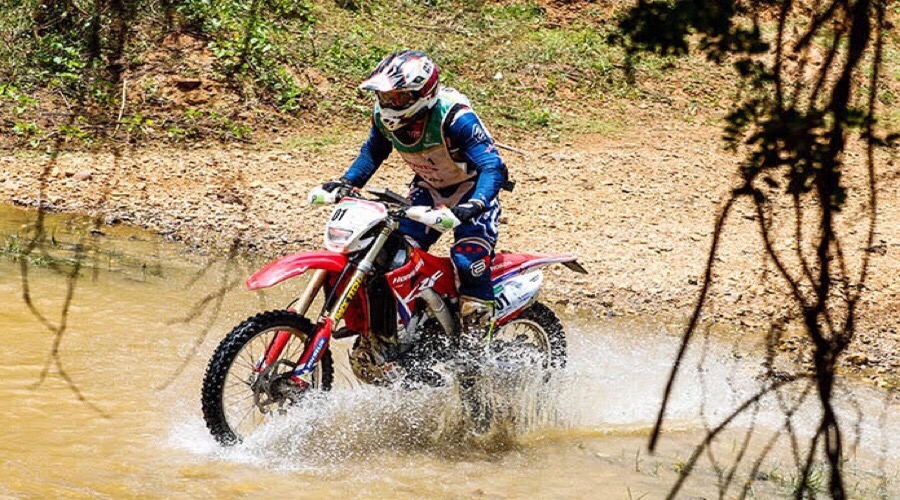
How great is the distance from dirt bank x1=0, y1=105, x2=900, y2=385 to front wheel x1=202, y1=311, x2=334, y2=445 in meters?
4.35

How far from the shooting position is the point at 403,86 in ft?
17.6

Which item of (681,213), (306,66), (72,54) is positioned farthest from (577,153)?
(72,54)

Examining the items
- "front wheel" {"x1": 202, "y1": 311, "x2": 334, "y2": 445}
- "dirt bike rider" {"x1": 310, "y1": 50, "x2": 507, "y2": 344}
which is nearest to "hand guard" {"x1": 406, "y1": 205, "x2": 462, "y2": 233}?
"dirt bike rider" {"x1": 310, "y1": 50, "x2": 507, "y2": 344}

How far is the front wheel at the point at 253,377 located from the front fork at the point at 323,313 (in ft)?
0.12

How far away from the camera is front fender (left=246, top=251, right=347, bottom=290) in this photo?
16.4 ft

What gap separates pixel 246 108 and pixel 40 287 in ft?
18.0

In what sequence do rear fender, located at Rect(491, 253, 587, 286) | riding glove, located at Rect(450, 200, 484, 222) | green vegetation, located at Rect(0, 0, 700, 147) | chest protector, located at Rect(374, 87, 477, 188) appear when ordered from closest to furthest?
riding glove, located at Rect(450, 200, 484, 222)
chest protector, located at Rect(374, 87, 477, 188)
rear fender, located at Rect(491, 253, 587, 286)
green vegetation, located at Rect(0, 0, 700, 147)

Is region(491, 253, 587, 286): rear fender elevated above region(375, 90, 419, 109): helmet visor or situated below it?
below

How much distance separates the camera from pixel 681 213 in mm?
11188

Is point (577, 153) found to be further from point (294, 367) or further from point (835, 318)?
point (294, 367)

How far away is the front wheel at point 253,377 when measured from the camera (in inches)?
189

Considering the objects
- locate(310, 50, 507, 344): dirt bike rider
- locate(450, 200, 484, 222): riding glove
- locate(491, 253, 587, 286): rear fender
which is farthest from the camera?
locate(491, 253, 587, 286): rear fender

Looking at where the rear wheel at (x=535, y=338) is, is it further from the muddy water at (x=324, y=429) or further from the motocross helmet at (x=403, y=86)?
the motocross helmet at (x=403, y=86)

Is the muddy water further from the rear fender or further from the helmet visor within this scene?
the helmet visor
